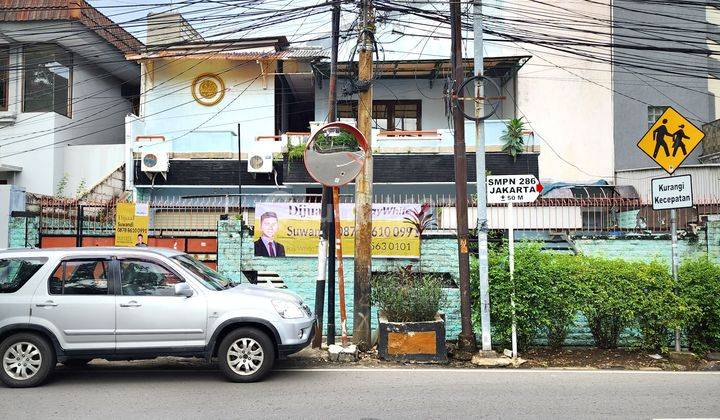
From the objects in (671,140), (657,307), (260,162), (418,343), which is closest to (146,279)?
(418,343)

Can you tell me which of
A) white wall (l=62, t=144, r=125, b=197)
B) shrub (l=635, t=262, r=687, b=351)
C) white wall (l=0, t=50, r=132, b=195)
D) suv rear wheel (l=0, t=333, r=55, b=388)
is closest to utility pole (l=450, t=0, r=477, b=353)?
shrub (l=635, t=262, r=687, b=351)

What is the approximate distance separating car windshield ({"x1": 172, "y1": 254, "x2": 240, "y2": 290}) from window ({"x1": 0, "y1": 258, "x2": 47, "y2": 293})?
1766 millimetres

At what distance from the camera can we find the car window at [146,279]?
7.04 meters

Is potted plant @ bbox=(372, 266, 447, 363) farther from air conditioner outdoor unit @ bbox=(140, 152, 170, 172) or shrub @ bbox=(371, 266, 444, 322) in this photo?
air conditioner outdoor unit @ bbox=(140, 152, 170, 172)

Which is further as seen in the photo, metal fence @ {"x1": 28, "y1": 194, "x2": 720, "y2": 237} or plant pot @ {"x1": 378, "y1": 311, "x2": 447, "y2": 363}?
metal fence @ {"x1": 28, "y1": 194, "x2": 720, "y2": 237}

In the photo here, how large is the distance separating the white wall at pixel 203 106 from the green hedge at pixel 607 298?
39.9 ft

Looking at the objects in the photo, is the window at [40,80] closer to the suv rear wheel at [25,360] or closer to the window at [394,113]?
the window at [394,113]

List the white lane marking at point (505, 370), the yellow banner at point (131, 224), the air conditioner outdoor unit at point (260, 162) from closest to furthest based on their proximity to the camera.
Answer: the white lane marking at point (505, 370) < the yellow banner at point (131, 224) < the air conditioner outdoor unit at point (260, 162)

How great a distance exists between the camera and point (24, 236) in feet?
36.0

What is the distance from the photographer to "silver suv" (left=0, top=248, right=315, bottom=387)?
6832 mm

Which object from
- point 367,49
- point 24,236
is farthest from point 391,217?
point 24,236

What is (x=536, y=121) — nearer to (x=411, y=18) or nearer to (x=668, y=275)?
(x=411, y=18)

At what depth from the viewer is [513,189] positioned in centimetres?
857

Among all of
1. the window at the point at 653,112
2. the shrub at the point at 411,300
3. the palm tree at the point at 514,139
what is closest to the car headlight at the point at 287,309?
the shrub at the point at 411,300
